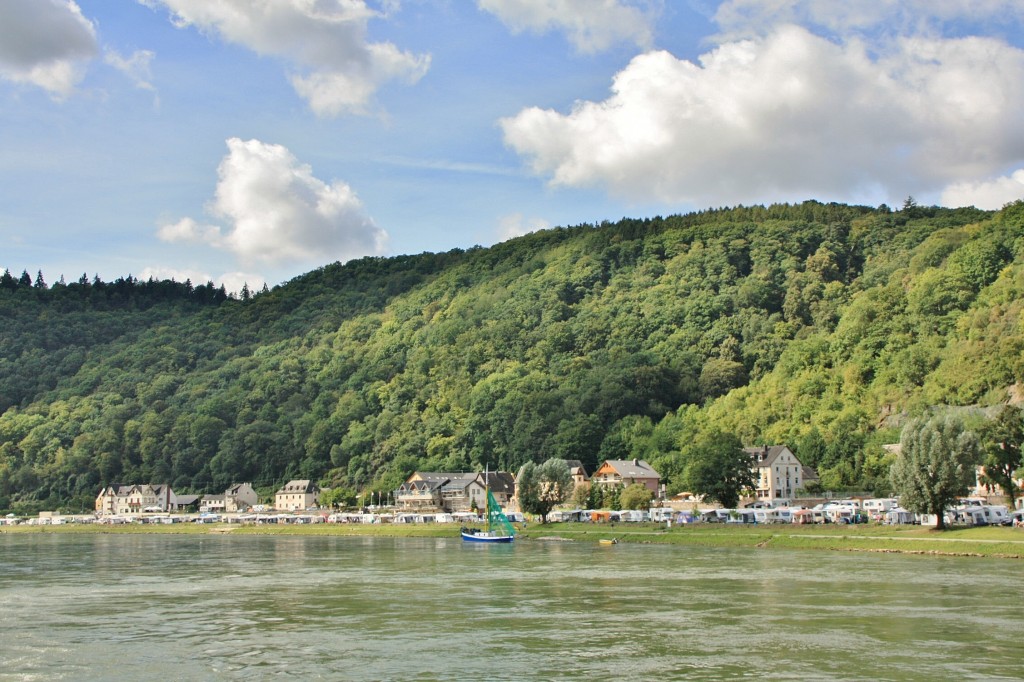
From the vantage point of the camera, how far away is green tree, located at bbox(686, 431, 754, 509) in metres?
105

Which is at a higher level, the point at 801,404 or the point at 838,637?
the point at 801,404

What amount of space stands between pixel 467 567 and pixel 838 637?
34253 millimetres

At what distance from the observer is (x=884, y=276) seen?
19925cm

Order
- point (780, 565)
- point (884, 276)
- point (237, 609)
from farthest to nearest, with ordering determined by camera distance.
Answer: point (884, 276)
point (780, 565)
point (237, 609)

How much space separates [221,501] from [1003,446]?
142401mm

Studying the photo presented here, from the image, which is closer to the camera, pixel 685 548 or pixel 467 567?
pixel 467 567

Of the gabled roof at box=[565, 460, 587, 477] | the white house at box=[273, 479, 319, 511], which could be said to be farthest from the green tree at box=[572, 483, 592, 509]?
the white house at box=[273, 479, 319, 511]

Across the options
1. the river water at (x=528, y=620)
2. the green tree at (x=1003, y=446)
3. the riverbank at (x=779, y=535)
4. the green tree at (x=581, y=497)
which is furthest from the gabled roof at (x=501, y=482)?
the river water at (x=528, y=620)

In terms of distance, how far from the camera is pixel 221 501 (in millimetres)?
193875

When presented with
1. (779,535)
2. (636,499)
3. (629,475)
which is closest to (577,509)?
(636,499)

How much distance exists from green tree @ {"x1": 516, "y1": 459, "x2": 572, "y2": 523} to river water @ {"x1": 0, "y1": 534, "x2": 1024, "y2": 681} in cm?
4214

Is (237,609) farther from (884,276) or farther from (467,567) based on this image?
(884,276)

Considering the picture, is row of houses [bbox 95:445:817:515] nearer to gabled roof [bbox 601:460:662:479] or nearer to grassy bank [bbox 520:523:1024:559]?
gabled roof [bbox 601:460:662:479]

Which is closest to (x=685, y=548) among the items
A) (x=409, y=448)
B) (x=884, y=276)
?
(x=409, y=448)
